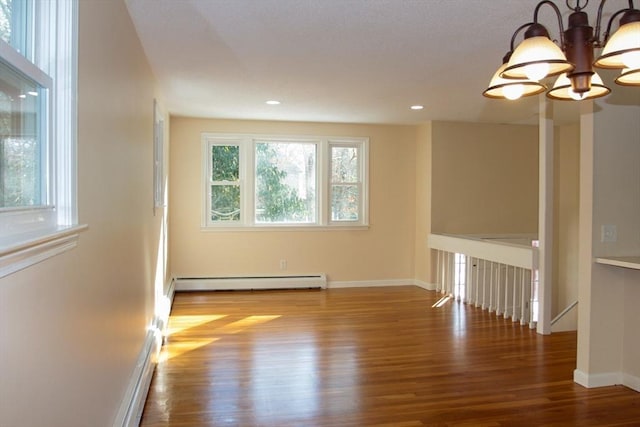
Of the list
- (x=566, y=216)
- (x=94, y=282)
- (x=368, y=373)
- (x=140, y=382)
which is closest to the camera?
(x=94, y=282)

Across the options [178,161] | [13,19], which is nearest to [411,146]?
[178,161]

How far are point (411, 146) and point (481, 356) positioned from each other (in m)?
3.90

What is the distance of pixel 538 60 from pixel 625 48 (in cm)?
27

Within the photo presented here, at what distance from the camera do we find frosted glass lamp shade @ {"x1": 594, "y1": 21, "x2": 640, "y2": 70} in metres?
1.50

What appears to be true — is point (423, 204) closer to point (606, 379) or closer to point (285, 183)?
point (285, 183)

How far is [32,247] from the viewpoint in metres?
1.10

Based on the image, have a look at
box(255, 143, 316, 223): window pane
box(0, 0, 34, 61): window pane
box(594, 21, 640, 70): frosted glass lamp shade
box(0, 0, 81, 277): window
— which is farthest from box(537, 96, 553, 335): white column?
box(0, 0, 34, 61): window pane

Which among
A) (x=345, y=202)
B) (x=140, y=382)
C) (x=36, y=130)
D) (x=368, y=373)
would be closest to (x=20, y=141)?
(x=36, y=130)

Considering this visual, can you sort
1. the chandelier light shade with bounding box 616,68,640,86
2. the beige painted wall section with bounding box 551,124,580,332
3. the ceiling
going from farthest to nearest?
the beige painted wall section with bounding box 551,124,580,332 < the ceiling < the chandelier light shade with bounding box 616,68,640,86

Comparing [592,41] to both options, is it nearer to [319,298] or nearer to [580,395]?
[580,395]

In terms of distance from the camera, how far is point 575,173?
695 centimetres

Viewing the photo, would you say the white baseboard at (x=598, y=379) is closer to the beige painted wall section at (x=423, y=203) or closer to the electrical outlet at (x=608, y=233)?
the electrical outlet at (x=608, y=233)

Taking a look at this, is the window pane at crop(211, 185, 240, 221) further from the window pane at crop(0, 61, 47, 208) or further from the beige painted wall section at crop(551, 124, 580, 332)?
the window pane at crop(0, 61, 47, 208)

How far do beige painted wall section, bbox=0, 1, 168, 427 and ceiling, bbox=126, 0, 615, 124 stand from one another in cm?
46
